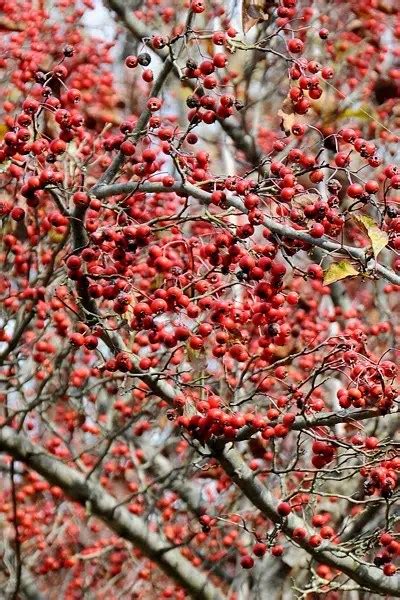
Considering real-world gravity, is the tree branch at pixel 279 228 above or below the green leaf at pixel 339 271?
above

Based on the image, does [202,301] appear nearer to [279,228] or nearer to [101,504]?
[279,228]

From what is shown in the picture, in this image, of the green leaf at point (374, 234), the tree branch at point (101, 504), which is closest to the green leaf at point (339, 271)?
the green leaf at point (374, 234)

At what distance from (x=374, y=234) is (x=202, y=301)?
1019 mm

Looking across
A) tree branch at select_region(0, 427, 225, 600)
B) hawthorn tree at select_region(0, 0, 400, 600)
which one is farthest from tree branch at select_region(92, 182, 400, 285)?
tree branch at select_region(0, 427, 225, 600)

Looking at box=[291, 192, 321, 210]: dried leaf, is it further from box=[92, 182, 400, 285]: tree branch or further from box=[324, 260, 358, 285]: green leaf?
box=[324, 260, 358, 285]: green leaf

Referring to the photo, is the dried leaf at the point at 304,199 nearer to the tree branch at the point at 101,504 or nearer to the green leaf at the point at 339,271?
the green leaf at the point at 339,271

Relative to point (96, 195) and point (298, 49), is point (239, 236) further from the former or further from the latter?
point (298, 49)

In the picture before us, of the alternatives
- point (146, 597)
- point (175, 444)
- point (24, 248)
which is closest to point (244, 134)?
point (24, 248)

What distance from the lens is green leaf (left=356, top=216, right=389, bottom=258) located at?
3.19 m

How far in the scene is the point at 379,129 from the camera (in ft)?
27.1

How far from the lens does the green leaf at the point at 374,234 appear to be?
319cm

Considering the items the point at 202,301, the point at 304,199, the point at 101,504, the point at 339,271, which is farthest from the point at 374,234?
the point at 101,504

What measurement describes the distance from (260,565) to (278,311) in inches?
129

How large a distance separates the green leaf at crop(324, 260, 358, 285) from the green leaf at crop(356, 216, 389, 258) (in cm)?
14
